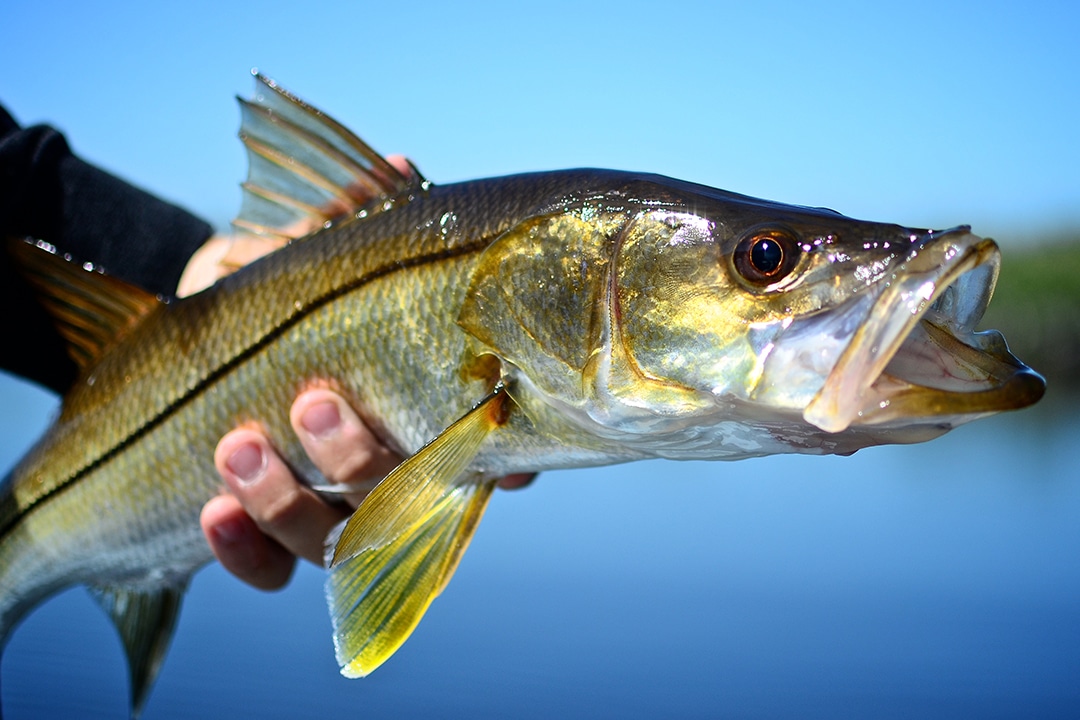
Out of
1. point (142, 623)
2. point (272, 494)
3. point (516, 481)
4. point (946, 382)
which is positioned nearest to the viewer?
point (946, 382)

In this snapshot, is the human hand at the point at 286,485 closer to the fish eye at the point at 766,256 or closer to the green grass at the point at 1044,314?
the fish eye at the point at 766,256

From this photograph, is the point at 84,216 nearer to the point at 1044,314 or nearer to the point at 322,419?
the point at 322,419

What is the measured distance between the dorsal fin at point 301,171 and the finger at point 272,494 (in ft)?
2.07

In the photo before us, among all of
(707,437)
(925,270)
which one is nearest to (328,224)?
(707,437)

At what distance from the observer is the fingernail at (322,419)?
250 cm

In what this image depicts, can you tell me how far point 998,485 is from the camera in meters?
11.9

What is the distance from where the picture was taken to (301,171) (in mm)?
2744

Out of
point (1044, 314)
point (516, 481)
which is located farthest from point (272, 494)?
point (1044, 314)

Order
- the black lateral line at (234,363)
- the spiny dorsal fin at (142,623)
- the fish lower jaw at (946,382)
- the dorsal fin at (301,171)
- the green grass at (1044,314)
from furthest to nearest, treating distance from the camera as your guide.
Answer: the green grass at (1044,314) → the spiny dorsal fin at (142,623) → the dorsal fin at (301,171) → the black lateral line at (234,363) → the fish lower jaw at (946,382)

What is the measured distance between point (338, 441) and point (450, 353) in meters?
0.47

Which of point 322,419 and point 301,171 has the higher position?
point 301,171

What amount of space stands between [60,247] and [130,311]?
5.28 ft

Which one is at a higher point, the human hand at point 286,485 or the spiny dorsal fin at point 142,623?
the human hand at point 286,485

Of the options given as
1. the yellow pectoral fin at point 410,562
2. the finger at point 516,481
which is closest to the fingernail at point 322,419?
the yellow pectoral fin at point 410,562
